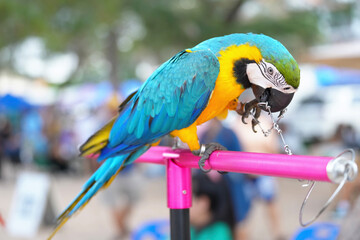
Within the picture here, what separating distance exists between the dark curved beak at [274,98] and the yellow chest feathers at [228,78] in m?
0.05

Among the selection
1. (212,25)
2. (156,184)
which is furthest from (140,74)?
(212,25)

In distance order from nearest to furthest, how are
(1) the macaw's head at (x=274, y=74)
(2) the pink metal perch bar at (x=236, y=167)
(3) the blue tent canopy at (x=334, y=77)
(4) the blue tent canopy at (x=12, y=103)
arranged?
(2) the pink metal perch bar at (x=236, y=167) → (1) the macaw's head at (x=274, y=74) → (3) the blue tent canopy at (x=334, y=77) → (4) the blue tent canopy at (x=12, y=103)

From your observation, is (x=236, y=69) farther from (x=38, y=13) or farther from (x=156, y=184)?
(x=156, y=184)

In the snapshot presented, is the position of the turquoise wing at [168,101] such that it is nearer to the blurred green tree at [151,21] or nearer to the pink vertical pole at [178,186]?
the pink vertical pole at [178,186]

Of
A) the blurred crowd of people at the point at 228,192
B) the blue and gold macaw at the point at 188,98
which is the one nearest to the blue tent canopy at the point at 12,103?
the blurred crowd of people at the point at 228,192

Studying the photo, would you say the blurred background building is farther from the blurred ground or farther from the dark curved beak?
the dark curved beak

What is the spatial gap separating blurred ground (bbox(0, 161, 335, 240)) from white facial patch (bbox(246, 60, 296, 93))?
2721 mm

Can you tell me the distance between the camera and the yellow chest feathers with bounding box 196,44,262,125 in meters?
0.94

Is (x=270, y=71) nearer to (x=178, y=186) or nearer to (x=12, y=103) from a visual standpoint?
(x=178, y=186)

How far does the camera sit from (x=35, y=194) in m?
3.93

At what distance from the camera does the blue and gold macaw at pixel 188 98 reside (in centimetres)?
92

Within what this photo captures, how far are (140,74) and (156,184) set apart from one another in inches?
527

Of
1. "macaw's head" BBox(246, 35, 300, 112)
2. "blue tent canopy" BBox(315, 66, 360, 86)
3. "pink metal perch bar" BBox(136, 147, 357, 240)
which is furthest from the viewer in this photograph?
"blue tent canopy" BBox(315, 66, 360, 86)

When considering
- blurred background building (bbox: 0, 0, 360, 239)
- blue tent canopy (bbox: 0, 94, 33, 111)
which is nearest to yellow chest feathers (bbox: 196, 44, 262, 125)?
blurred background building (bbox: 0, 0, 360, 239)
